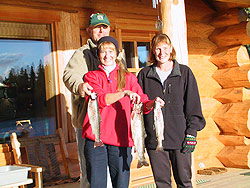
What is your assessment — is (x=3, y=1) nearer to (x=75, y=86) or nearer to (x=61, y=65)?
(x=61, y=65)

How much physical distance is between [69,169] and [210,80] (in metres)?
3.49

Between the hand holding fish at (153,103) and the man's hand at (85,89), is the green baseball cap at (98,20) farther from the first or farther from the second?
the hand holding fish at (153,103)

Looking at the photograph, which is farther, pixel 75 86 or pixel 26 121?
pixel 26 121

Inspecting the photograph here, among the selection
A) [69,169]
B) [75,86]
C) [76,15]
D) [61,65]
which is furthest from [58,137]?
[75,86]

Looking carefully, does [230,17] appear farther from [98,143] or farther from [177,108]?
[98,143]

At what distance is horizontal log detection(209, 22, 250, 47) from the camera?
7.12 metres

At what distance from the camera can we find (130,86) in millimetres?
3193

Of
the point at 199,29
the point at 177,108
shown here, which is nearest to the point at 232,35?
the point at 199,29

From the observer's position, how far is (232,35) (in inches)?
286

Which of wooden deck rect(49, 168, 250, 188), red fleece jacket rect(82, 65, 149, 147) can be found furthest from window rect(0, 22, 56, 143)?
red fleece jacket rect(82, 65, 149, 147)

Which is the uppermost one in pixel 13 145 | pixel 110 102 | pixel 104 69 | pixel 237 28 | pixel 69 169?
pixel 237 28

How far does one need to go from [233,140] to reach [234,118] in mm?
440

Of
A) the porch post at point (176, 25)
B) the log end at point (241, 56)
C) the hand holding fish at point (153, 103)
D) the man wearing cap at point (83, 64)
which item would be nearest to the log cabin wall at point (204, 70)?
the log end at point (241, 56)

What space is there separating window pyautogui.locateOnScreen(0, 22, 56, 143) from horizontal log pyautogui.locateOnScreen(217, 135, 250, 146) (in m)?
3.42
